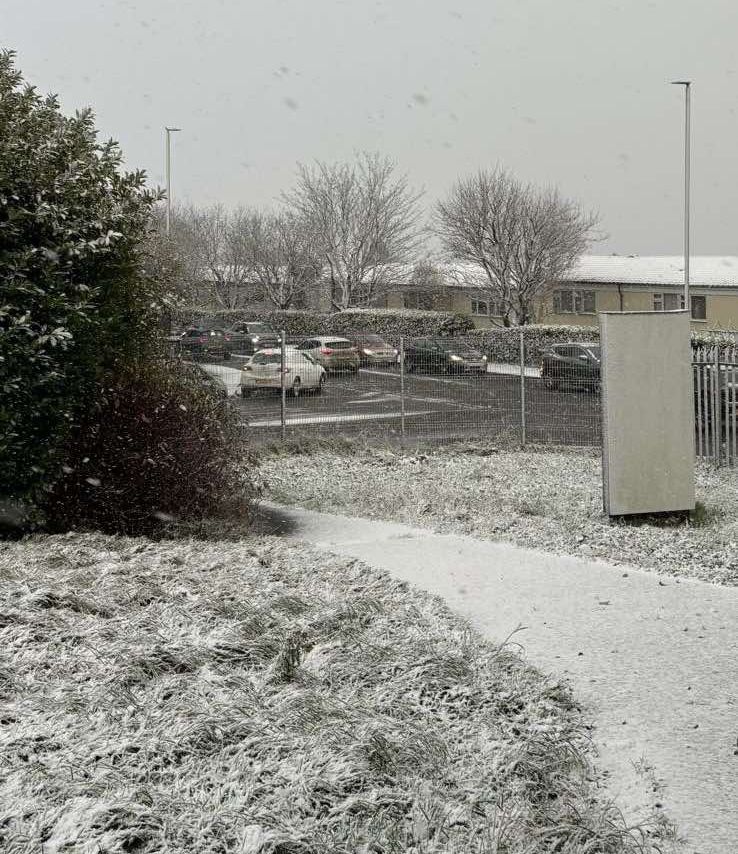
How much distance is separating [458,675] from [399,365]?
42.9ft

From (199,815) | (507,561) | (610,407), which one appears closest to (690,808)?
(199,815)

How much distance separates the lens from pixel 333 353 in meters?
17.8

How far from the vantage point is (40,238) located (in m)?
8.74

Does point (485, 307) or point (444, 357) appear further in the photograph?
point (485, 307)

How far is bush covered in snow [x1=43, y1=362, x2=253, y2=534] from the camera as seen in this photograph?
937cm

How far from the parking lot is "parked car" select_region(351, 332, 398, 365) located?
0.16 metres

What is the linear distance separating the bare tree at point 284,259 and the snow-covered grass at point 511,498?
3393 centimetres

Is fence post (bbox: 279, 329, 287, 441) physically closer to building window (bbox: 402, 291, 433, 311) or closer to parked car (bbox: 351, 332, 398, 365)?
parked car (bbox: 351, 332, 398, 365)

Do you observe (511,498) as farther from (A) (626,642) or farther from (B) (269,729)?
(B) (269,729)

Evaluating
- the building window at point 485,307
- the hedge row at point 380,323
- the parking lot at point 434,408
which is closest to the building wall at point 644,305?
the building window at point 485,307

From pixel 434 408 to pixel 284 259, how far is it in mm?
34186

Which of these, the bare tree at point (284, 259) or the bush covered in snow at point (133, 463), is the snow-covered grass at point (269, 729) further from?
the bare tree at point (284, 259)

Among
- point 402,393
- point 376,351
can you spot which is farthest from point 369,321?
point 402,393

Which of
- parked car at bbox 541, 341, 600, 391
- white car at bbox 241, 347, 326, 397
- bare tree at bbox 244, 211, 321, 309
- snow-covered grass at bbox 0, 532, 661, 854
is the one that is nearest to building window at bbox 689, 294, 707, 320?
bare tree at bbox 244, 211, 321, 309
